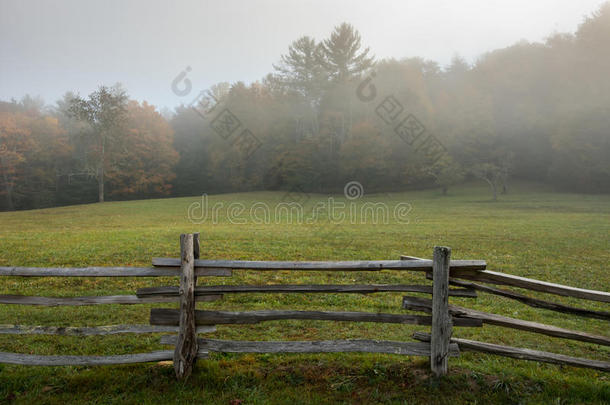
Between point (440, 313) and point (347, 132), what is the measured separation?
187ft

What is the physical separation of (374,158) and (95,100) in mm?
35963

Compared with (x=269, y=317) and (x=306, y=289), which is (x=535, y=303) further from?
(x=269, y=317)

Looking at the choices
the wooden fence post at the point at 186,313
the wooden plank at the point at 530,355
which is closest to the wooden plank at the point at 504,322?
the wooden plank at the point at 530,355

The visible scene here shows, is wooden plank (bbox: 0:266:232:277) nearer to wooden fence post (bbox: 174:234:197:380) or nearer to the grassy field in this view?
wooden fence post (bbox: 174:234:197:380)

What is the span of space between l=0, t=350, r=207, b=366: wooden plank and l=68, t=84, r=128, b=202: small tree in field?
45518 millimetres

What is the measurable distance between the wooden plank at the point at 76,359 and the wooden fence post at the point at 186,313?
20 centimetres

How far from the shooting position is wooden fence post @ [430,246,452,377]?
4.46 metres

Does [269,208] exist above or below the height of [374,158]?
below

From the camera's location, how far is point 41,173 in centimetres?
5222

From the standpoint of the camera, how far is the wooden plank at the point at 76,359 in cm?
455

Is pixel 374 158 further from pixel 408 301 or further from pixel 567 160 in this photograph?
pixel 408 301

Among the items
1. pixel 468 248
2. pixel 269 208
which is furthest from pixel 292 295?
pixel 269 208

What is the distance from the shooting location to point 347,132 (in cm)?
5991

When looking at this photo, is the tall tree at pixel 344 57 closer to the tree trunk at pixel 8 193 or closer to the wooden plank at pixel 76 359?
the tree trunk at pixel 8 193
